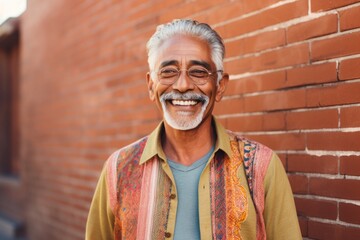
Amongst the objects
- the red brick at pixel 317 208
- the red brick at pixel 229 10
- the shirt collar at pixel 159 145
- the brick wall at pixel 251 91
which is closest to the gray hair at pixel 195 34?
the shirt collar at pixel 159 145

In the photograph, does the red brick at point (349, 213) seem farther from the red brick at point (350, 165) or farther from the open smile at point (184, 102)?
the open smile at point (184, 102)

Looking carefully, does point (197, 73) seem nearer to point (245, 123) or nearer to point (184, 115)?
point (184, 115)

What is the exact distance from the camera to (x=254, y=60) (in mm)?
2930

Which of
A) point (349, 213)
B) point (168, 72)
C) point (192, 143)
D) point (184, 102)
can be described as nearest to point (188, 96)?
point (184, 102)

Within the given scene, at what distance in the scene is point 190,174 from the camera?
2.33m

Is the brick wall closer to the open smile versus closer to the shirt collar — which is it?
the shirt collar

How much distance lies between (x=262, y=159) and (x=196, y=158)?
360 millimetres

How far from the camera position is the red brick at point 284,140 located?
8.64 ft

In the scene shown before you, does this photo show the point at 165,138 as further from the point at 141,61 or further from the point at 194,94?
the point at 141,61

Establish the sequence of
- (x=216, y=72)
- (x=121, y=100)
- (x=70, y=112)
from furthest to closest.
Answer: (x=70, y=112) < (x=121, y=100) < (x=216, y=72)

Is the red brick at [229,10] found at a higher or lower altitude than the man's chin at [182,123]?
higher

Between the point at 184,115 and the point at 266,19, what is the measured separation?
91 centimetres

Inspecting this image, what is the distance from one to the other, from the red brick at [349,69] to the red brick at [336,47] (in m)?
0.04

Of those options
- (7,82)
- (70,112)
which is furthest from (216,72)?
(7,82)
